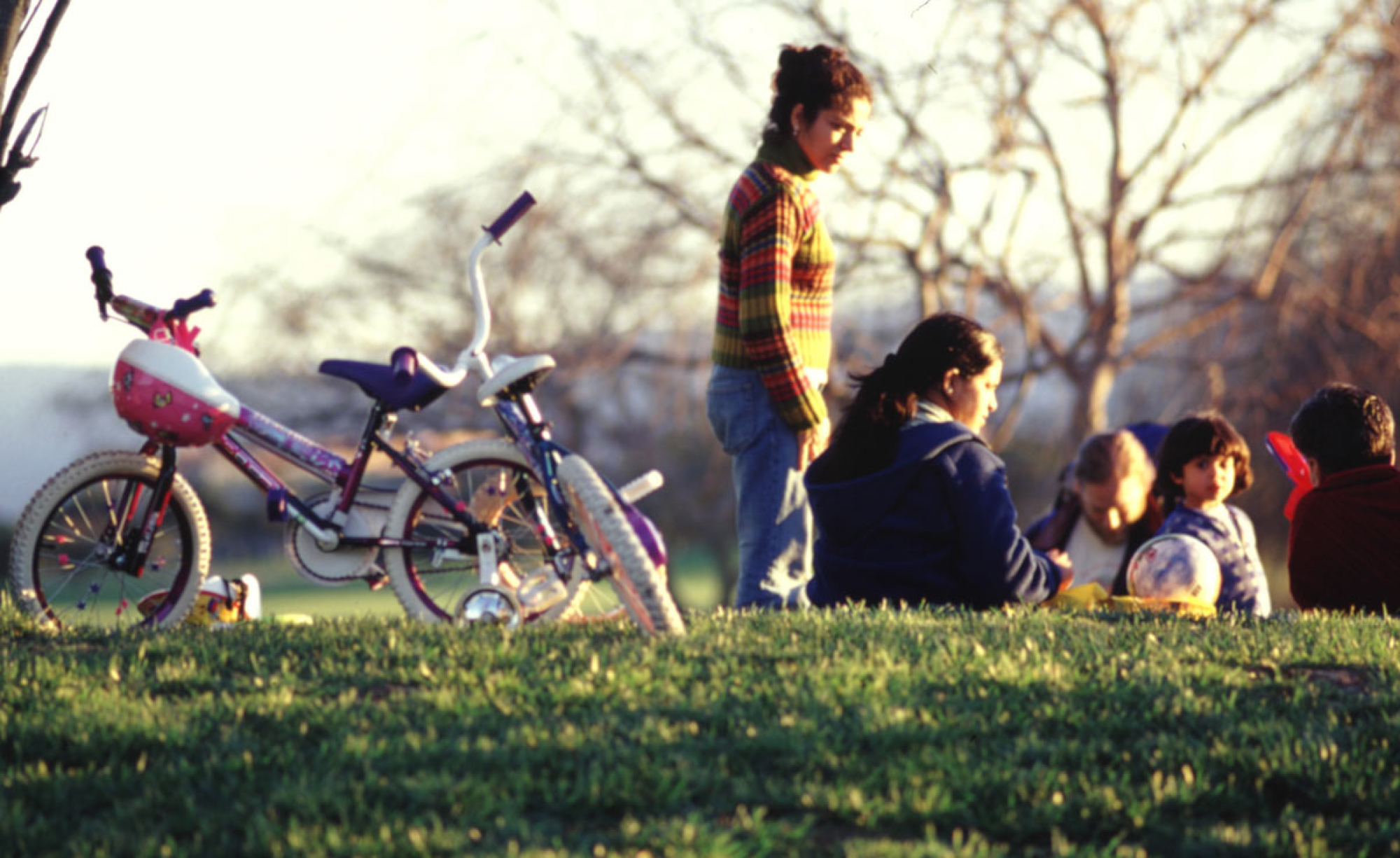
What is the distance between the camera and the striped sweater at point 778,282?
233 inches

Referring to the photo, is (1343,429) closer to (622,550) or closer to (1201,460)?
(1201,460)

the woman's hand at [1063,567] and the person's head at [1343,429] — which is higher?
the person's head at [1343,429]

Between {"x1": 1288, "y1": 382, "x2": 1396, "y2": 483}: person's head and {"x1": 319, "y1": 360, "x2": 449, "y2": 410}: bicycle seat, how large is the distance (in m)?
3.66

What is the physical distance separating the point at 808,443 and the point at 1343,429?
238 centimetres

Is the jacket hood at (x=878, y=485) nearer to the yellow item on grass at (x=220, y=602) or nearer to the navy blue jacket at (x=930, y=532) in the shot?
the navy blue jacket at (x=930, y=532)

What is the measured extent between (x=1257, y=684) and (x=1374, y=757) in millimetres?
640

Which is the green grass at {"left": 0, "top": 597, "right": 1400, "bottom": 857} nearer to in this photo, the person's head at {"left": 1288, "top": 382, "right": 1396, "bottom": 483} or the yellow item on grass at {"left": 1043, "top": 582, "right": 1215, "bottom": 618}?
the yellow item on grass at {"left": 1043, "top": 582, "right": 1215, "bottom": 618}

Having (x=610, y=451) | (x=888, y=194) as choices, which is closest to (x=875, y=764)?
(x=888, y=194)

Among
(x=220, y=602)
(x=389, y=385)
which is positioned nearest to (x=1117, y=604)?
(x=389, y=385)

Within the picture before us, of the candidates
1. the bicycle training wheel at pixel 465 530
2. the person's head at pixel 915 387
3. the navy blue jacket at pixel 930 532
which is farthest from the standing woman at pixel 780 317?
the bicycle training wheel at pixel 465 530

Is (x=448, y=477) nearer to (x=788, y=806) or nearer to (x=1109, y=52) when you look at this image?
(x=788, y=806)

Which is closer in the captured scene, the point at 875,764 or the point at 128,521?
the point at 875,764

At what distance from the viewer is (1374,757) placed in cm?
409

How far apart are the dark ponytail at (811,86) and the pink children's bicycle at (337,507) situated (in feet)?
3.75
